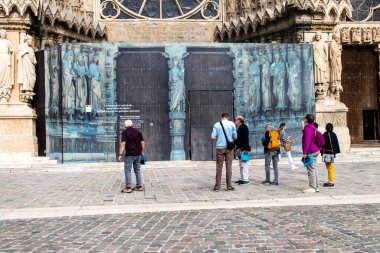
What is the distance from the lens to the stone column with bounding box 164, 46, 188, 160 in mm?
18391

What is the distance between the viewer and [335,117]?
19812 millimetres

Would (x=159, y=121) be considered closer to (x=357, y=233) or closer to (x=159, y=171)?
(x=159, y=171)

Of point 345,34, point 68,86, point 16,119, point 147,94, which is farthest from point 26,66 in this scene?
point 345,34

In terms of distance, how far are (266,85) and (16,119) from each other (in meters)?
9.50

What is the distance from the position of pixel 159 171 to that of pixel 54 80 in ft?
18.2

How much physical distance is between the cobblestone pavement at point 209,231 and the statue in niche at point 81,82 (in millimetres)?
10403

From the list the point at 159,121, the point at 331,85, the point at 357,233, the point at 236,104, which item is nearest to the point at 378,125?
the point at 331,85

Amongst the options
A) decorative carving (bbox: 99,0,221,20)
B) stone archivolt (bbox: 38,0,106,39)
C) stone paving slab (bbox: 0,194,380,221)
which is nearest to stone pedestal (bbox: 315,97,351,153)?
decorative carving (bbox: 99,0,221,20)

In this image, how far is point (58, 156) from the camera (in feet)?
57.9

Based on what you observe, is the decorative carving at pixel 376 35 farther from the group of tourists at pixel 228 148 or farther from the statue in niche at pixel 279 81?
the group of tourists at pixel 228 148

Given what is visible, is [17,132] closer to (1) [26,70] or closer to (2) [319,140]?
(1) [26,70]

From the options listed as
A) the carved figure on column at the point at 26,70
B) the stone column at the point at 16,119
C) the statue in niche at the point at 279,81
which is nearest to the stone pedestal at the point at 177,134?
the statue in niche at the point at 279,81

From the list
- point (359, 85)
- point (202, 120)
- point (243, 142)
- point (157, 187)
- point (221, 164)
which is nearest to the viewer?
point (221, 164)

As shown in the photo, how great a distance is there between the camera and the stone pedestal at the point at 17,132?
17.7 metres
